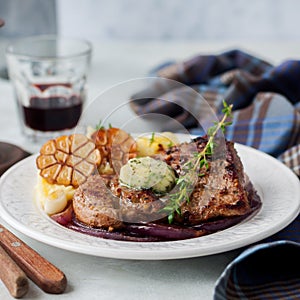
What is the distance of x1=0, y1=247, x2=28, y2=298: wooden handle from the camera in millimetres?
1456

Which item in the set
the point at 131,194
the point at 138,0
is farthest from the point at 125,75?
the point at 131,194

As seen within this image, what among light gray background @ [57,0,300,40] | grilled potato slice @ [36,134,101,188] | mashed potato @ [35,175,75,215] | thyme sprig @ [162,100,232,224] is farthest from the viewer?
light gray background @ [57,0,300,40]

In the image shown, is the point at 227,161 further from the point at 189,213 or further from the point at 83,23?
the point at 83,23

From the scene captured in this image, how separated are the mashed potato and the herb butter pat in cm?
19

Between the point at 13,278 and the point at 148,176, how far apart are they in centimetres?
45

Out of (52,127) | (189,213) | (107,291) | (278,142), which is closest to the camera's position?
(107,291)

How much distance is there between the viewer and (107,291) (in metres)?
1.52

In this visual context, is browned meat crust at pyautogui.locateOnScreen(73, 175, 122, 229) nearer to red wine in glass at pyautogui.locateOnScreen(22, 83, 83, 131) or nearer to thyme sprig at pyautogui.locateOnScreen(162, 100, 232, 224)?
thyme sprig at pyautogui.locateOnScreen(162, 100, 232, 224)

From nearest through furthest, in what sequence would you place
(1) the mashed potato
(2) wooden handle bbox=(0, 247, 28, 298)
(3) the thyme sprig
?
(2) wooden handle bbox=(0, 247, 28, 298) < (3) the thyme sprig < (1) the mashed potato

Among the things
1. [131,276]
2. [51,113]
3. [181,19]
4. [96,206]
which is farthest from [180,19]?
[131,276]

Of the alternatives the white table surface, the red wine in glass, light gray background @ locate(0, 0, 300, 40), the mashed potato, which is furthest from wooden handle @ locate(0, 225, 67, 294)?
light gray background @ locate(0, 0, 300, 40)

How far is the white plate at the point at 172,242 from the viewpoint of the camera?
1.52 metres

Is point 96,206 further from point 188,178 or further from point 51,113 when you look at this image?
point 51,113

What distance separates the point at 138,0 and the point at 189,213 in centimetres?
295
